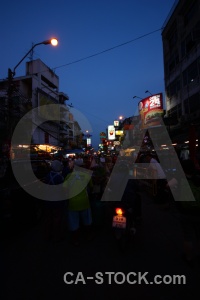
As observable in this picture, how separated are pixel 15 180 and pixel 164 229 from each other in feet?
14.8

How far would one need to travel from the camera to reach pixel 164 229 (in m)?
6.16

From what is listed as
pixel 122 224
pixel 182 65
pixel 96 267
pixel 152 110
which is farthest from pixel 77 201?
pixel 152 110

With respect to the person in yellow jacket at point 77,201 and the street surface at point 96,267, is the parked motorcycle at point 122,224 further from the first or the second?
the person in yellow jacket at point 77,201

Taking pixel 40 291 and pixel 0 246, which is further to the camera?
pixel 0 246

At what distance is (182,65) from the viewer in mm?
25781

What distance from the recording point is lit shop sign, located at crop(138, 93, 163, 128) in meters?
30.3

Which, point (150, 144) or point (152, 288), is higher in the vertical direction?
point (150, 144)

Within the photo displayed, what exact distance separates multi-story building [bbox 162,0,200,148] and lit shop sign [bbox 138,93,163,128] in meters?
1.52

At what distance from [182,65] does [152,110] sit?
727cm

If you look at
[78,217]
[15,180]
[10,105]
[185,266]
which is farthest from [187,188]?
[10,105]

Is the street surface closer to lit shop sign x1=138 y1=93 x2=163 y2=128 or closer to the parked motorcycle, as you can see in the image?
the parked motorcycle

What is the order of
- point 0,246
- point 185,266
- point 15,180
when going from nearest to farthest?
point 185,266 < point 0,246 < point 15,180

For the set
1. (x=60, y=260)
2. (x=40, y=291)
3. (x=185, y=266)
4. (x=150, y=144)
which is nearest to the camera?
(x=40, y=291)

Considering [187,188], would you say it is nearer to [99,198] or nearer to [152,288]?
[152,288]
